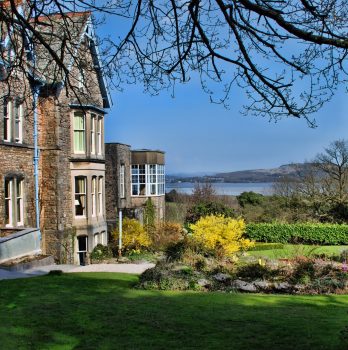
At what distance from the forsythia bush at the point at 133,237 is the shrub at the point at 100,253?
35.1 inches

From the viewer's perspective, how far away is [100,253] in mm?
25797

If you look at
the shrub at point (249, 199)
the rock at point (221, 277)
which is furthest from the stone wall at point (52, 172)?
the shrub at point (249, 199)

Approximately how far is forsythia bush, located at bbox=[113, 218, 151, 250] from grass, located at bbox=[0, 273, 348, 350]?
1356 cm

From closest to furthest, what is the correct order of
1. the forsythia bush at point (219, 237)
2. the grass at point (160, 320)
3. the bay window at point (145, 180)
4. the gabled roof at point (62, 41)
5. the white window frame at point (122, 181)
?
the grass at point (160, 320) < the gabled roof at point (62, 41) < the forsythia bush at point (219, 237) < the white window frame at point (122, 181) < the bay window at point (145, 180)

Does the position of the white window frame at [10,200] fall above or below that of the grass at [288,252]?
above

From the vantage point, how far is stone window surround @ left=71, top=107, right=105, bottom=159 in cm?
2736

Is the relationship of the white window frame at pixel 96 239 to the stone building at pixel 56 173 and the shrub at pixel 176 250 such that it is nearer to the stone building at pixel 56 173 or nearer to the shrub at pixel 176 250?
the stone building at pixel 56 173

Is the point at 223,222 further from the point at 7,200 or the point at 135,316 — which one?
the point at 135,316

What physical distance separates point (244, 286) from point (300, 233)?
23154 millimetres

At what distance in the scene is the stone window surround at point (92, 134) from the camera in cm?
2736

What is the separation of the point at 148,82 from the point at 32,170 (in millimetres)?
17167

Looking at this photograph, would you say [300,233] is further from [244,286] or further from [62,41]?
[62,41]

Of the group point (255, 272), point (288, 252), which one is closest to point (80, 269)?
point (255, 272)

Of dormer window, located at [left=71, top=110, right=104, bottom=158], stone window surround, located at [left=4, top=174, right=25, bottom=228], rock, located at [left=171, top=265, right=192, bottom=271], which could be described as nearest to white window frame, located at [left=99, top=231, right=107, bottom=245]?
dormer window, located at [left=71, top=110, right=104, bottom=158]
